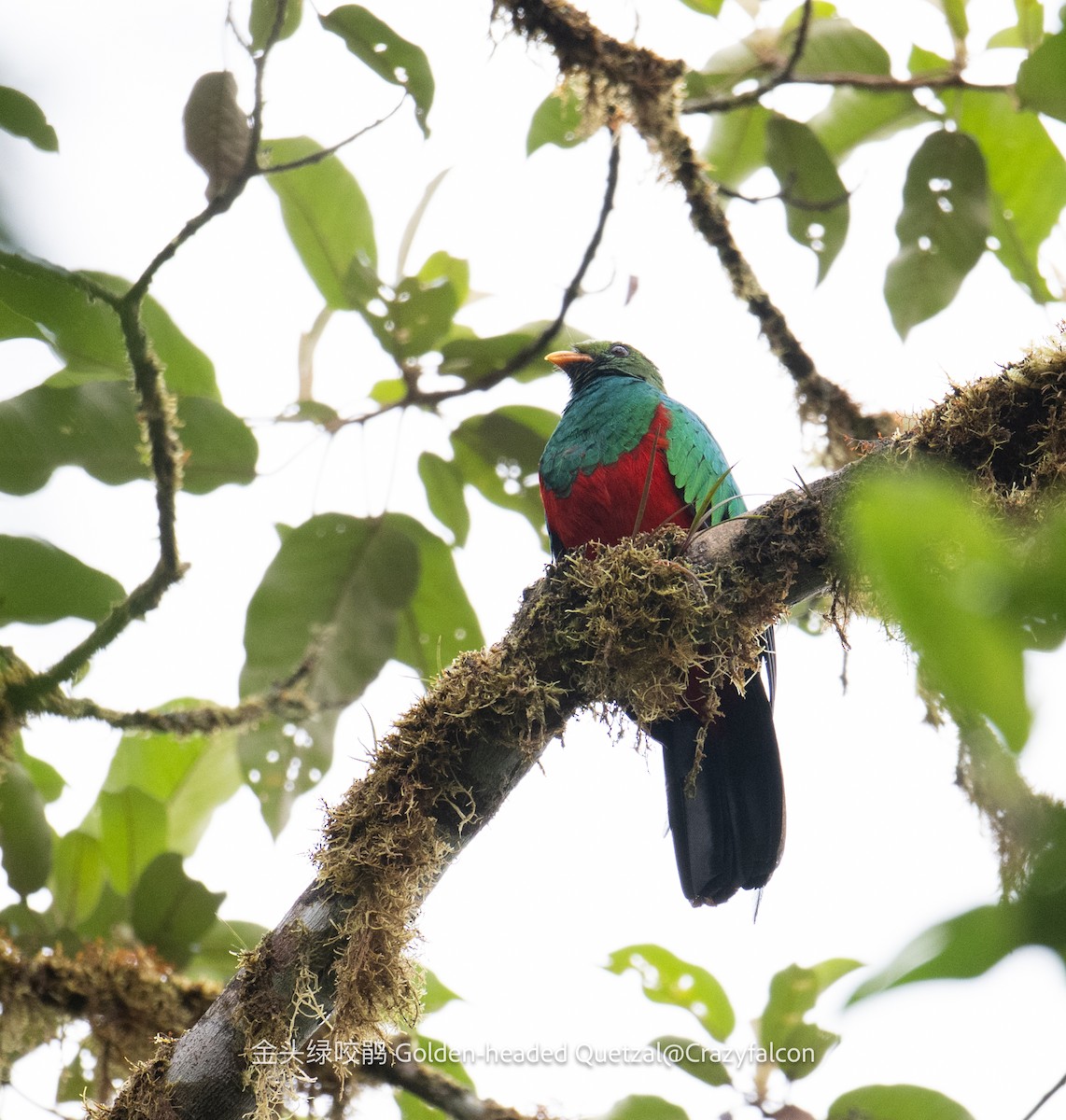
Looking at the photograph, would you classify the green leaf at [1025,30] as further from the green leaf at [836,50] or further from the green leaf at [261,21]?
the green leaf at [261,21]

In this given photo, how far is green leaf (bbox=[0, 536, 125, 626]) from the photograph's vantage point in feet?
8.77

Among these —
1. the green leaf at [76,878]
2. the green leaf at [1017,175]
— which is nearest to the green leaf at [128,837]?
the green leaf at [76,878]

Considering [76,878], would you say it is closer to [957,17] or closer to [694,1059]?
[694,1059]

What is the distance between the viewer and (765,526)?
7.37ft

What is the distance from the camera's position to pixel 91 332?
2.96 m

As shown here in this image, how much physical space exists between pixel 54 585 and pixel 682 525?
1.67 meters

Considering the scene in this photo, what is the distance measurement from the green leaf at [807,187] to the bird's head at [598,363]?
705mm

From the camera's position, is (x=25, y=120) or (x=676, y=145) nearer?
(x=25, y=120)

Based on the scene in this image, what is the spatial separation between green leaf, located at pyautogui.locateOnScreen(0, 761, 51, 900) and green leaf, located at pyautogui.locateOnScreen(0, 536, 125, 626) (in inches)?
21.6

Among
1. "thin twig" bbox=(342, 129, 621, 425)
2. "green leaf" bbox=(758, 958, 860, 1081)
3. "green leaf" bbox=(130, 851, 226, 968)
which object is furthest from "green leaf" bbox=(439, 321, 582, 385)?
"green leaf" bbox=(758, 958, 860, 1081)

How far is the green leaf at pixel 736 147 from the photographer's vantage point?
12.4 feet

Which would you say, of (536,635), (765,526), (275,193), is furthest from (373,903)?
(275,193)

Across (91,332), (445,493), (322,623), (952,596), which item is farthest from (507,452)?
(952,596)

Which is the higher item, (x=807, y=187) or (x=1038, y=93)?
(x=807, y=187)
